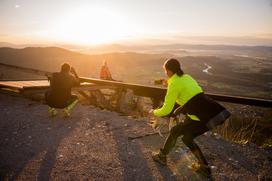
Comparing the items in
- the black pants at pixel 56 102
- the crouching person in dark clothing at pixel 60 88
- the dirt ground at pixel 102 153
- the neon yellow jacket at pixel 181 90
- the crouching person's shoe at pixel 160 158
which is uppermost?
the neon yellow jacket at pixel 181 90

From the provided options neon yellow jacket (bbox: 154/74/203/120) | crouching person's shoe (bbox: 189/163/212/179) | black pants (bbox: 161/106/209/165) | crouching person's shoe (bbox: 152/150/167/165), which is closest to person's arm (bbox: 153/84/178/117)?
neon yellow jacket (bbox: 154/74/203/120)

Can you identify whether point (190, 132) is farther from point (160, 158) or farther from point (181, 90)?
point (160, 158)

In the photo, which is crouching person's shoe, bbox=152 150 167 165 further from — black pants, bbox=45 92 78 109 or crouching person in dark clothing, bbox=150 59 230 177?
black pants, bbox=45 92 78 109

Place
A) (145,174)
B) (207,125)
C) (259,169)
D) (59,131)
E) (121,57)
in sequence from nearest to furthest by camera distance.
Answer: (207,125)
(145,174)
(259,169)
(59,131)
(121,57)

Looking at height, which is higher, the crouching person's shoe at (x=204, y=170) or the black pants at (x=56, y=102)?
the black pants at (x=56, y=102)

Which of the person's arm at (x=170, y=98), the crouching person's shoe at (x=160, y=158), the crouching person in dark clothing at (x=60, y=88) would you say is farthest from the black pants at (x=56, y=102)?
the person's arm at (x=170, y=98)

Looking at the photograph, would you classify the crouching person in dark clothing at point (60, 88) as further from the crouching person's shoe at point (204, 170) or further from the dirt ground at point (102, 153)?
the crouching person's shoe at point (204, 170)

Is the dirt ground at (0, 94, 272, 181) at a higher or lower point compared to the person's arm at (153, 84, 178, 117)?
lower

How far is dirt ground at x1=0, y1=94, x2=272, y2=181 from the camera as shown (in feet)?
13.1

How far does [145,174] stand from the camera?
13.1ft

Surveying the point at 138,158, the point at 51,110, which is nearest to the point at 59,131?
the point at 51,110

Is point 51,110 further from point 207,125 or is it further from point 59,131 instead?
point 207,125

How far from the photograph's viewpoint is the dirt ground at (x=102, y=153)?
13.1ft

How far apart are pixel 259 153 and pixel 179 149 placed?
64.5 inches
